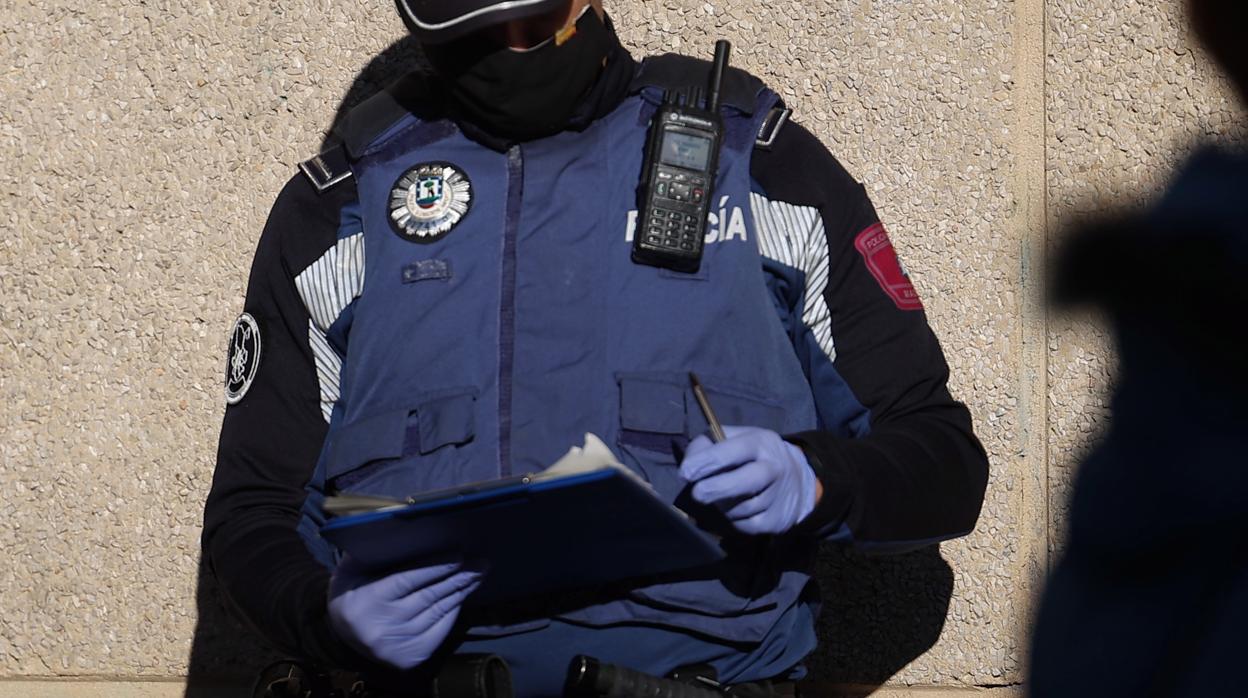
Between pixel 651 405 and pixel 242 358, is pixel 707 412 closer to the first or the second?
pixel 651 405

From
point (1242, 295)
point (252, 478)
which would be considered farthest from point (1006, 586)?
point (1242, 295)

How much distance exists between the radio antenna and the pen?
39 cm

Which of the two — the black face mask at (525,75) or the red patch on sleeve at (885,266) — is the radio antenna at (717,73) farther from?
the red patch on sleeve at (885,266)

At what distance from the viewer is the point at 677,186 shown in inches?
84.4

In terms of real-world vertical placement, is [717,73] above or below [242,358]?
above

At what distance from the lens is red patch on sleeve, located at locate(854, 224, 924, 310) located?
2.21 metres

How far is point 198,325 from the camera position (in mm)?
2850

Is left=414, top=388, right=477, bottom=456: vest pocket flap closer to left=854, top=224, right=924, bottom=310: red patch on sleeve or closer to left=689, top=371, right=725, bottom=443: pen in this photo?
left=689, top=371, right=725, bottom=443: pen

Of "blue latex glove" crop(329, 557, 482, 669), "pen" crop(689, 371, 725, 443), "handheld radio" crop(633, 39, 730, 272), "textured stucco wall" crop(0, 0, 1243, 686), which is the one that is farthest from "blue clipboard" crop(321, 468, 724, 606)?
"textured stucco wall" crop(0, 0, 1243, 686)

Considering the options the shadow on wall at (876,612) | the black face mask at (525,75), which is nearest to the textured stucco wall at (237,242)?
the shadow on wall at (876,612)

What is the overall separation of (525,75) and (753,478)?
65cm

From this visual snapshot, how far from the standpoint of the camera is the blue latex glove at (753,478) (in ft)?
6.24

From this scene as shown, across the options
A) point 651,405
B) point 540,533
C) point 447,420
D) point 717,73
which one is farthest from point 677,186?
point 540,533

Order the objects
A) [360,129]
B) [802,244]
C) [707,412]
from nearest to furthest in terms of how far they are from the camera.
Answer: [707,412]
[802,244]
[360,129]
